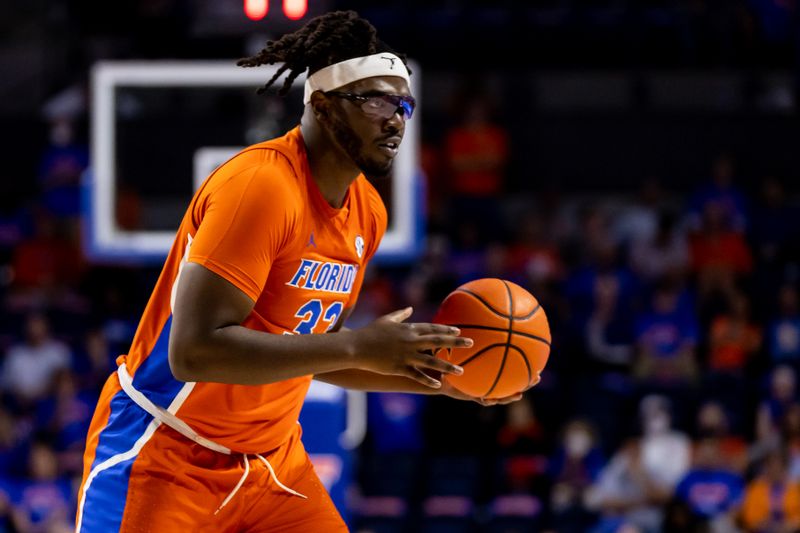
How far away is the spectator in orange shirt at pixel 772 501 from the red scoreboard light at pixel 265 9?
4.61m

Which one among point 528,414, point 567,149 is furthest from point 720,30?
point 528,414

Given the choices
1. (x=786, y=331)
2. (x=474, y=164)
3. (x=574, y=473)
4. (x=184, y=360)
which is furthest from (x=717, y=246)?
(x=184, y=360)

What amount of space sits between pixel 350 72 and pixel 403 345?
82 centimetres

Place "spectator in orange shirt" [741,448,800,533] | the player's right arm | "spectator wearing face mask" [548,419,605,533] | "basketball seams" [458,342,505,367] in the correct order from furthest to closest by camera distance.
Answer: "spectator wearing face mask" [548,419,605,533] → "spectator in orange shirt" [741,448,800,533] → "basketball seams" [458,342,505,367] → the player's right arm

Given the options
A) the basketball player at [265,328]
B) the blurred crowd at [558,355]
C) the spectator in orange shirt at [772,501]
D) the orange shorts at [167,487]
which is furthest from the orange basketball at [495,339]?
the spectator in orange shirt at [772,501]

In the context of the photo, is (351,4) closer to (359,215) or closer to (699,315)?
(699,315)

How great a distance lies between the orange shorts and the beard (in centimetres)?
90

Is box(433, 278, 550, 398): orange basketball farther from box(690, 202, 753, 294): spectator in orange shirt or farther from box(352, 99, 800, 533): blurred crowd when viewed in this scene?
box(690, 202, 753, 294): spectator in orange shirt

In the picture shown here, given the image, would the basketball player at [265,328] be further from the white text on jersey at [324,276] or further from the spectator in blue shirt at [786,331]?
the spectator in blue shirt at [786,331]

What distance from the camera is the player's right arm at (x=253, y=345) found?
10.2 feet

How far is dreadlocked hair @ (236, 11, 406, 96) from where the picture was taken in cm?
353

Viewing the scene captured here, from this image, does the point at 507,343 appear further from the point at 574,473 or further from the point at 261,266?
the point at 574,473

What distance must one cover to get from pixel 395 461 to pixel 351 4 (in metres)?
5.79

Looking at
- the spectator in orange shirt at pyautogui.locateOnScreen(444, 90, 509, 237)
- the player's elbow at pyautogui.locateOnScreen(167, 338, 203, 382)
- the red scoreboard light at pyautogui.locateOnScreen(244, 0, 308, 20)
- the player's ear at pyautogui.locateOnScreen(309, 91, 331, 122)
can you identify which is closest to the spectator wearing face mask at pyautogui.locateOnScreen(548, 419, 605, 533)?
the spectator in orange shirt at pyautogui.locateOnScreen(444, 90, 509, 237)
